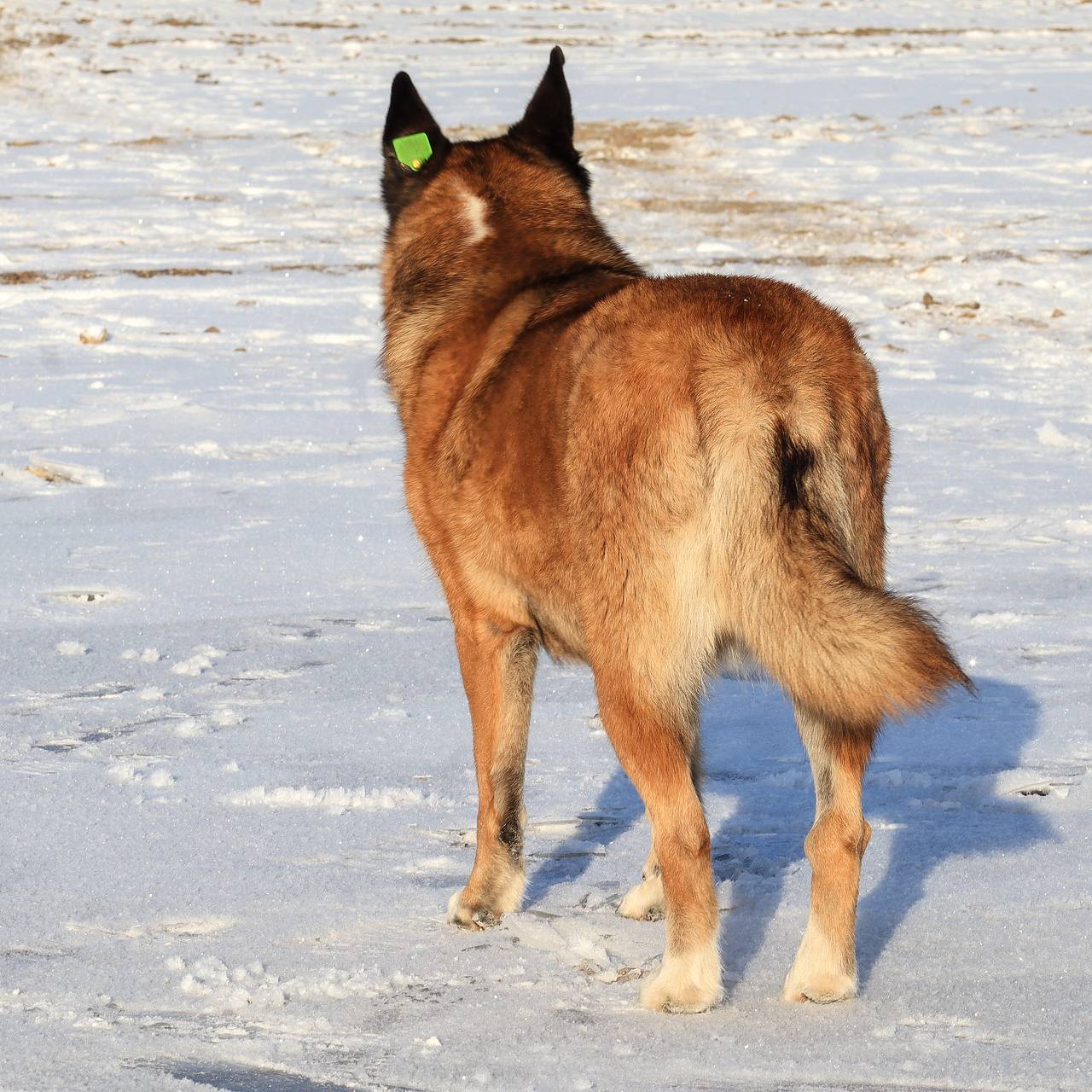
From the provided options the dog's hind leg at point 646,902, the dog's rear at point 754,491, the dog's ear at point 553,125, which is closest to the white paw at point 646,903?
the dog's hind leg at point 646,902

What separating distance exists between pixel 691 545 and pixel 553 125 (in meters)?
2.12

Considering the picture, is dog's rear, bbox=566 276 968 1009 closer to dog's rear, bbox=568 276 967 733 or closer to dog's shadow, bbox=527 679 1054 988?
dog's rear, bbox=568 276 967 733

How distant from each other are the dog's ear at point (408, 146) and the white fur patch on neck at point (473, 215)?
0.17m

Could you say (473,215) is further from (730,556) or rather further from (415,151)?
(730,556)

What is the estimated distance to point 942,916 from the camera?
3.51 m

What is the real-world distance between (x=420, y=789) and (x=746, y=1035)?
1.52 m

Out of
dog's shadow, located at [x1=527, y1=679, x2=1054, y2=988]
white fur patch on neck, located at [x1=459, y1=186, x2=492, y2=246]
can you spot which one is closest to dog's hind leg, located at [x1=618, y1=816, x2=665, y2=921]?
dog's shadow, located at [x1=527, y1=679, x2=1054, y2=988]

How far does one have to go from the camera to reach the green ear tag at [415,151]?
4.55m

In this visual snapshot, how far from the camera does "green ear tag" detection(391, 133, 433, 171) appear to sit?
4.55 m

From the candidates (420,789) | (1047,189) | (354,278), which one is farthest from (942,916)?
(1047,189)

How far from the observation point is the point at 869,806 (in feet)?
14.0

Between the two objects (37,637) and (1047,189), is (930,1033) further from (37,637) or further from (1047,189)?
(1047,189)

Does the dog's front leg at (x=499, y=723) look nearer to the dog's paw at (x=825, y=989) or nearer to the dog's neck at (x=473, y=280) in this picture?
the dog's neck at (x=473, y=280)

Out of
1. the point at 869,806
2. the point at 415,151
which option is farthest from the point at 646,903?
the point at 415,151
